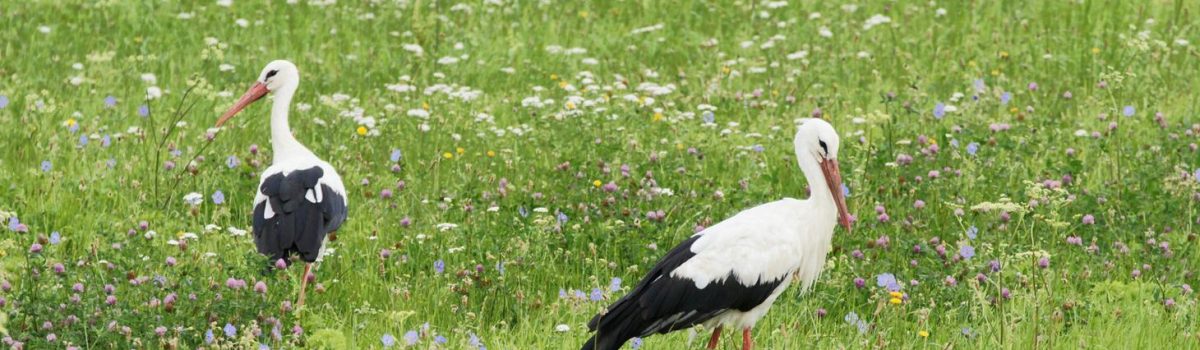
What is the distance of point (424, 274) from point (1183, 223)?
292 centimetres

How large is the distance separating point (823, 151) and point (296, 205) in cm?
187

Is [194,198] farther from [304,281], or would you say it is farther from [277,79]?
[277,79]

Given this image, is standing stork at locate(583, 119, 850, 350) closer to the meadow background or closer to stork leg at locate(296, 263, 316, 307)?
the meadow background

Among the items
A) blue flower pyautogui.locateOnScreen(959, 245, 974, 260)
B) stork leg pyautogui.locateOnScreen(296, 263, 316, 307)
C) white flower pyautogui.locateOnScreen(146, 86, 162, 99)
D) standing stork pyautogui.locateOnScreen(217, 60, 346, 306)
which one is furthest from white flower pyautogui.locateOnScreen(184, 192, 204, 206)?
blue flower pyautogui.locateOnScreen(959, 245, 974, 260)

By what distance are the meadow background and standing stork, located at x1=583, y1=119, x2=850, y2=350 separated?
0.15m

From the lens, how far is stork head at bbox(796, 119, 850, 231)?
17.5 feet

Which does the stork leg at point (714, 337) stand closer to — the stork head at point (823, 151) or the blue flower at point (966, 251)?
the stork head at point (823, 151)

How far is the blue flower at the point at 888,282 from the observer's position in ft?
17.7

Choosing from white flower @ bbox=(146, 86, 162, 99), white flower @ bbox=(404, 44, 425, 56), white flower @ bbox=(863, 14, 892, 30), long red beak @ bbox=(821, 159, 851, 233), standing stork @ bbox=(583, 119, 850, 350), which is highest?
long red beak @ bbox=(821, 159, 851, 233)

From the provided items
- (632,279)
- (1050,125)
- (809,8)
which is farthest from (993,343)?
(809,8)

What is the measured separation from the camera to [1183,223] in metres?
6.51

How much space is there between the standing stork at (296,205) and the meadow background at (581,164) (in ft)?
0.49

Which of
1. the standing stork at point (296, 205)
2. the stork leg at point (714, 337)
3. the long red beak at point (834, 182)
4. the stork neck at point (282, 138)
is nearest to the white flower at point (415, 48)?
the stork neck at point (282, 138)

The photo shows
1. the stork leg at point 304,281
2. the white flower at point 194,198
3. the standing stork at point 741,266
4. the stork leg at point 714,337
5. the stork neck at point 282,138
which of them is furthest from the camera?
the stork neck at point 282,138
